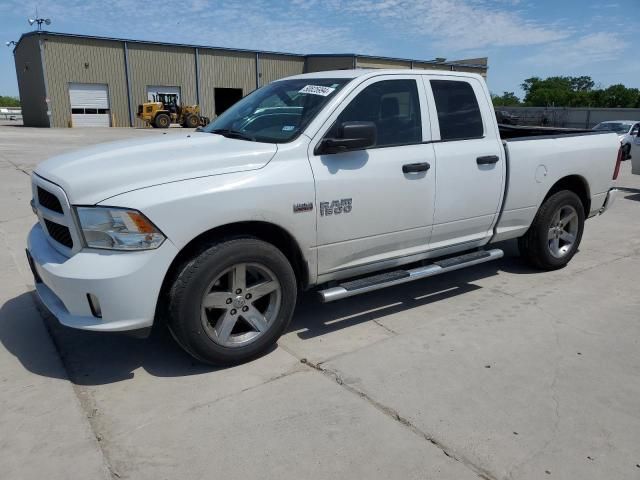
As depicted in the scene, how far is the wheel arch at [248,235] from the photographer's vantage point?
10.6 ft

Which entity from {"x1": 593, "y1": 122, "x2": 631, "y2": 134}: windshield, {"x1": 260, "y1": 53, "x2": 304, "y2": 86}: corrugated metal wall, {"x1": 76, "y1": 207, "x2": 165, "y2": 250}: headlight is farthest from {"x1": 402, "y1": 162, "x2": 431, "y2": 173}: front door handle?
{"x1": 260, "y1": 53, "x2": 304, "y2": 86}: corrugated metal wall

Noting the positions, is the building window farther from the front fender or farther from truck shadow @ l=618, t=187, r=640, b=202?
the front fender

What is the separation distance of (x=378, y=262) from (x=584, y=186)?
2.92 m

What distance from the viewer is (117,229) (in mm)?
2971

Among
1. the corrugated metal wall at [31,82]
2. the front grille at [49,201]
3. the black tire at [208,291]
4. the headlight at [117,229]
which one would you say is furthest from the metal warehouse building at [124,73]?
the headlight at [117,229]

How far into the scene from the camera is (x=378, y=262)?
4.11 metres

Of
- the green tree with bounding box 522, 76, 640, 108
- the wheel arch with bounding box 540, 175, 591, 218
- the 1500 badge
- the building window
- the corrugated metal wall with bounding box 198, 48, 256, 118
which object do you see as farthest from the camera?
the green tree with bounding box 522, 76, 640, 108

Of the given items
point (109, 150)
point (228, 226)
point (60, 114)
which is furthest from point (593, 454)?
point (60, 114)

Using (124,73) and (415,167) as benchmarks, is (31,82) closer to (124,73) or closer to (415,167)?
(124,73)

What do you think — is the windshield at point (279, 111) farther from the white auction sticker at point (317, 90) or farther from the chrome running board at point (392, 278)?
the chrome running board at point (392, 278)

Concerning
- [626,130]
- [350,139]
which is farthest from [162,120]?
[350,139]

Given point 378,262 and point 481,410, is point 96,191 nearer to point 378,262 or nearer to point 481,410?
point 378,262

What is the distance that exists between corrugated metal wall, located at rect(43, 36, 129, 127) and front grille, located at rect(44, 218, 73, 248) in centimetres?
3802

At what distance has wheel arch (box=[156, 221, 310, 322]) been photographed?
322 cm
